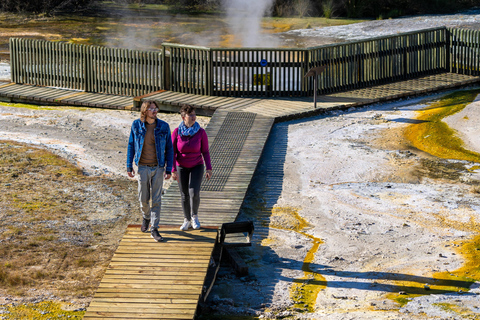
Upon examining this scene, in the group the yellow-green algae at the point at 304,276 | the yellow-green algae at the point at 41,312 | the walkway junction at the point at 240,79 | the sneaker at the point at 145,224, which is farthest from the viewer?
the walkway junction at the point at 240,79

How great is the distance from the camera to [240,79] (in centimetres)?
1759

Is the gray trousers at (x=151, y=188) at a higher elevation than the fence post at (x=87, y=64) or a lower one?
lower

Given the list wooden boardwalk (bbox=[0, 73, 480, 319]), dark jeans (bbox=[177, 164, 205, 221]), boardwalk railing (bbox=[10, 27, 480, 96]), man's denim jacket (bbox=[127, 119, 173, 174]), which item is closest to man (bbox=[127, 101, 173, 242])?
man's denim jacket (bbox=[127, 119, 173, 174])

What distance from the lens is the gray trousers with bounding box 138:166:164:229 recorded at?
8.27 metres

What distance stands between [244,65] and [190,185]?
8.49m

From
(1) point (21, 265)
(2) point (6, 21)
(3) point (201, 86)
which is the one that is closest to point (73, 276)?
(1) point (21, 265)

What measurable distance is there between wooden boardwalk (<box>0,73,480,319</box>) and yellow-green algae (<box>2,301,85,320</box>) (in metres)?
0.47

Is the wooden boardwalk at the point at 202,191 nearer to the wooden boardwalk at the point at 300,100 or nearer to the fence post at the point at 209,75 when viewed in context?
the wooden boardwalk at the point at 300,100

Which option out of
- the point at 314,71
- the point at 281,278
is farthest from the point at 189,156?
the point at 314,71

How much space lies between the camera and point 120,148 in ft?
45.3

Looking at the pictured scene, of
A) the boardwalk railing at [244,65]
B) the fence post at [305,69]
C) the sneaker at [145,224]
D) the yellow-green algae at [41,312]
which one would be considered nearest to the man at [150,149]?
the sneaker at [145,224]

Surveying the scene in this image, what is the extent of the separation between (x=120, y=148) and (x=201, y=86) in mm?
3974

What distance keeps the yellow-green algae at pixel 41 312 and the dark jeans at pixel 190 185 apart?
204 centimetres

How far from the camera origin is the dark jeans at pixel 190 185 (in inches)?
338
